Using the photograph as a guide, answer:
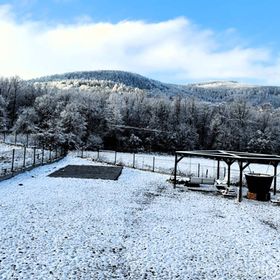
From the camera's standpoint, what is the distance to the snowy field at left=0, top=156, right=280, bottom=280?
30.1 ft

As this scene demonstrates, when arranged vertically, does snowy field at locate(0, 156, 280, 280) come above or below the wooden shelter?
below

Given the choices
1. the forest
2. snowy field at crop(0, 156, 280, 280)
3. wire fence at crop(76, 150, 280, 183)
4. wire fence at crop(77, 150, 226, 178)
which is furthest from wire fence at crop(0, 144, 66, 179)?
the forest

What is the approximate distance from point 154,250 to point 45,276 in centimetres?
354

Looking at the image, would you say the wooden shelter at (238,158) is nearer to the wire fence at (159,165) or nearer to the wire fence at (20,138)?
the wire fence at (159,165)

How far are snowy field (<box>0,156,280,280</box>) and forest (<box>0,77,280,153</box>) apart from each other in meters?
33.7

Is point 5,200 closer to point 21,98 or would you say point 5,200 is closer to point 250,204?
point 250,204

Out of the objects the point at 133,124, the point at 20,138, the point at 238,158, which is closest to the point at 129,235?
the point at 238,158

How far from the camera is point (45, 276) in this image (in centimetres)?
832

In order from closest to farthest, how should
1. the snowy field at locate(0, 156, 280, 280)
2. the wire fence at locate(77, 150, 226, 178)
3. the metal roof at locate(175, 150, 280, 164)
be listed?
1. the snowy field at locate(0, 156, 280, 280)
2. the metal roof at locate(175, 150, 280, 164)
3. the wire fence at locate(77, 150, 226, 178)

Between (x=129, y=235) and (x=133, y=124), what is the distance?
63.7m

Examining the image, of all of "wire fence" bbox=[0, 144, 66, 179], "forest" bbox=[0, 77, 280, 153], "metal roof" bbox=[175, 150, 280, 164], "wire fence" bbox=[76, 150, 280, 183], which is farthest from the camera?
"forest" bbox=[0, 77, 280, 153]

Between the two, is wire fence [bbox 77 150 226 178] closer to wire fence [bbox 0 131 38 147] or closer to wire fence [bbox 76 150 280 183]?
wire fence [bbox 76 150 280 183]

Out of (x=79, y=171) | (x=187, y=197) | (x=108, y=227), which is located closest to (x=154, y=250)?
(x=108, y=227)

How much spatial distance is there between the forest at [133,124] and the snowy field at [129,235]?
33.7m
